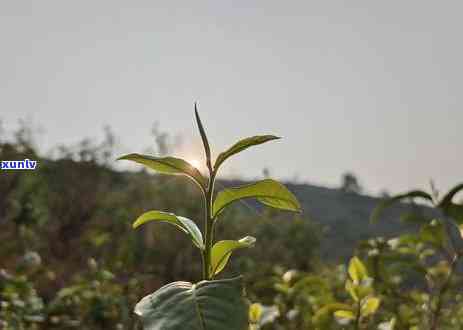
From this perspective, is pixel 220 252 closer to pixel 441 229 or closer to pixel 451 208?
pixel 451 208

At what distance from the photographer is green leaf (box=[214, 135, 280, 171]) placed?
29.9 inches

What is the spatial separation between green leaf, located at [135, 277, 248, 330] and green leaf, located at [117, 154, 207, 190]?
194 millimetres

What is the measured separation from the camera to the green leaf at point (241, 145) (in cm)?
76

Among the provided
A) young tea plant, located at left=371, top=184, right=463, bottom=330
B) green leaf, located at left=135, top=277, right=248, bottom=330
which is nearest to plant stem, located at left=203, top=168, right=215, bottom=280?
green leaf, located at left=135, top=277, right=248, bottom=330

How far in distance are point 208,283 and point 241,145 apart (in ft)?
0.68

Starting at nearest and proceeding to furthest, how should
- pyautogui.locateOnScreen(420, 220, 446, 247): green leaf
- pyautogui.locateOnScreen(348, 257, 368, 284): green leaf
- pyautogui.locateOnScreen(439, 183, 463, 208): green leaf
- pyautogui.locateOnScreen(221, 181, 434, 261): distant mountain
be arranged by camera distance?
pyautogui.locateOnScreen(439, 183, 463, 208): green leaf < pyautogui.locateOnScreen(420, 220, 446, 247): green leaf < pyautogui.locateOnScreen(348, 257, 368, 284): green leaf < pyautogui.locateOnScreen(221, 181, 434, 261): distant mountain

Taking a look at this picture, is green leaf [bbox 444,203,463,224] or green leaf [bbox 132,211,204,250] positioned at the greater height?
green leaf [bbox 132,211,204,250]

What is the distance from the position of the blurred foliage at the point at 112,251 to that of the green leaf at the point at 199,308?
0.99 metres

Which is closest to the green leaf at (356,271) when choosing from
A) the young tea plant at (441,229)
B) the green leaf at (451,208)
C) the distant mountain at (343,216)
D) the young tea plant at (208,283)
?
the young tea plant at (441,229)

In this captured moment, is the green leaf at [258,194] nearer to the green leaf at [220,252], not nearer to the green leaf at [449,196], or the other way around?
the green leaf at [220,252]

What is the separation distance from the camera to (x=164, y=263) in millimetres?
7805

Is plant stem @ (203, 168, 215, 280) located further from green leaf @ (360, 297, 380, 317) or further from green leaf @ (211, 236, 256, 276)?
green leaf @ (360, 297, 380, 317)

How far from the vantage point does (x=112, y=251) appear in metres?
7.62

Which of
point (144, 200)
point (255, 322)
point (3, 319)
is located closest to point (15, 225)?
point (144, 200)
